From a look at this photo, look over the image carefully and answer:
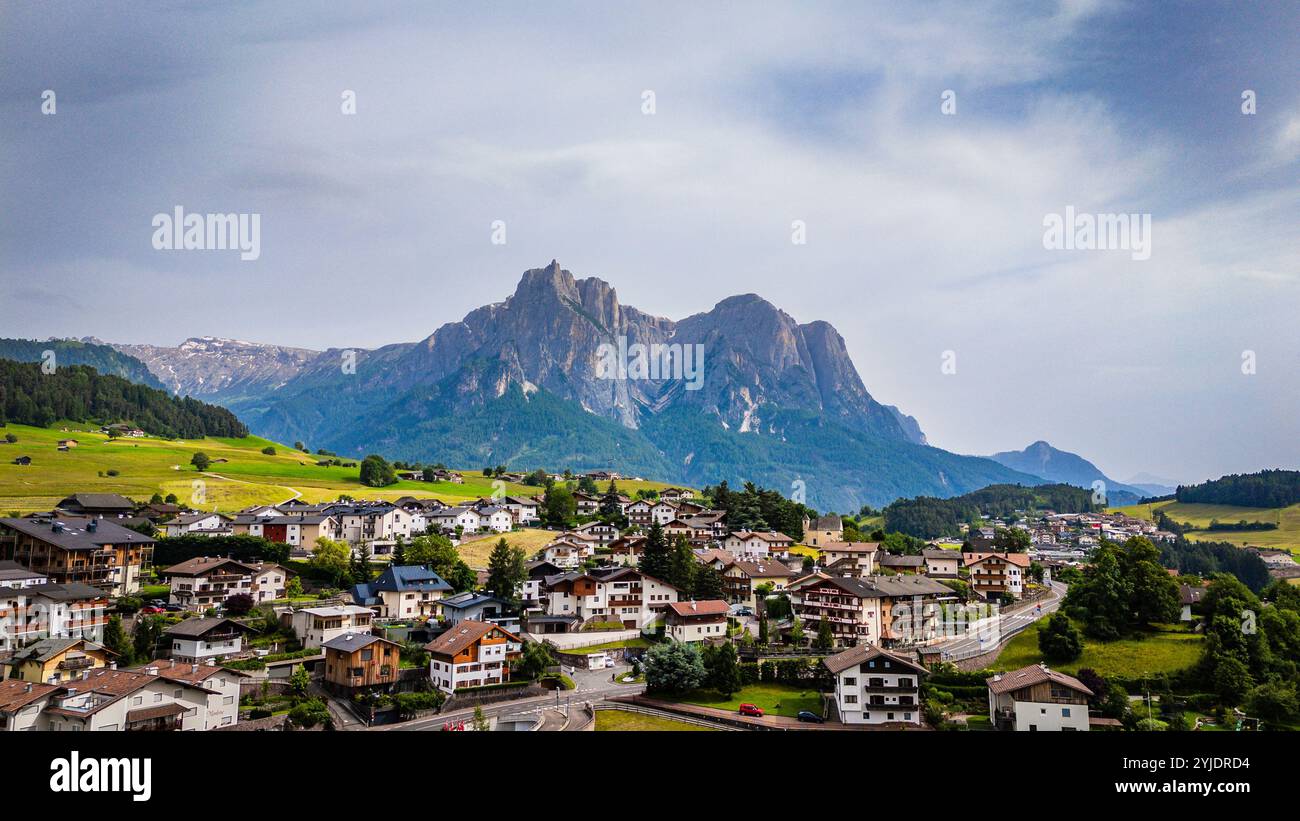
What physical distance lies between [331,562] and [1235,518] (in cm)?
12532

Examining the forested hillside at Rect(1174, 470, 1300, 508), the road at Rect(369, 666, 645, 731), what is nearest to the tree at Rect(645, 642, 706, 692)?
the road at Rect(369, 666, 645, 731)

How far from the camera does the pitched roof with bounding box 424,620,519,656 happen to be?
113 feet

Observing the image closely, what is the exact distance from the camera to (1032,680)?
100 feet

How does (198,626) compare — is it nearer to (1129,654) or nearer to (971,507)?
(1129,654)

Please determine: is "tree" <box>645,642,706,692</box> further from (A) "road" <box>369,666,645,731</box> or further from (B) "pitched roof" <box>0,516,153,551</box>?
(B) "pitched roof" <box>0,516,153,551</box>

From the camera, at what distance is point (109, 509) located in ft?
184

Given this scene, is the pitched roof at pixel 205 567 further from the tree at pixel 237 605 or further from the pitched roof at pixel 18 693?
the pitched roof at pixel 18 693

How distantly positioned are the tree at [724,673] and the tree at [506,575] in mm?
15368

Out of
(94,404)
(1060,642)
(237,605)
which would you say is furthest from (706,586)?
(94,404)

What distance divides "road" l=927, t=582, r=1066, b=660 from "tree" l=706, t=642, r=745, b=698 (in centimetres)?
1214

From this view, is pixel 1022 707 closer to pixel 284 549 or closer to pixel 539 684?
pixel 539 684
